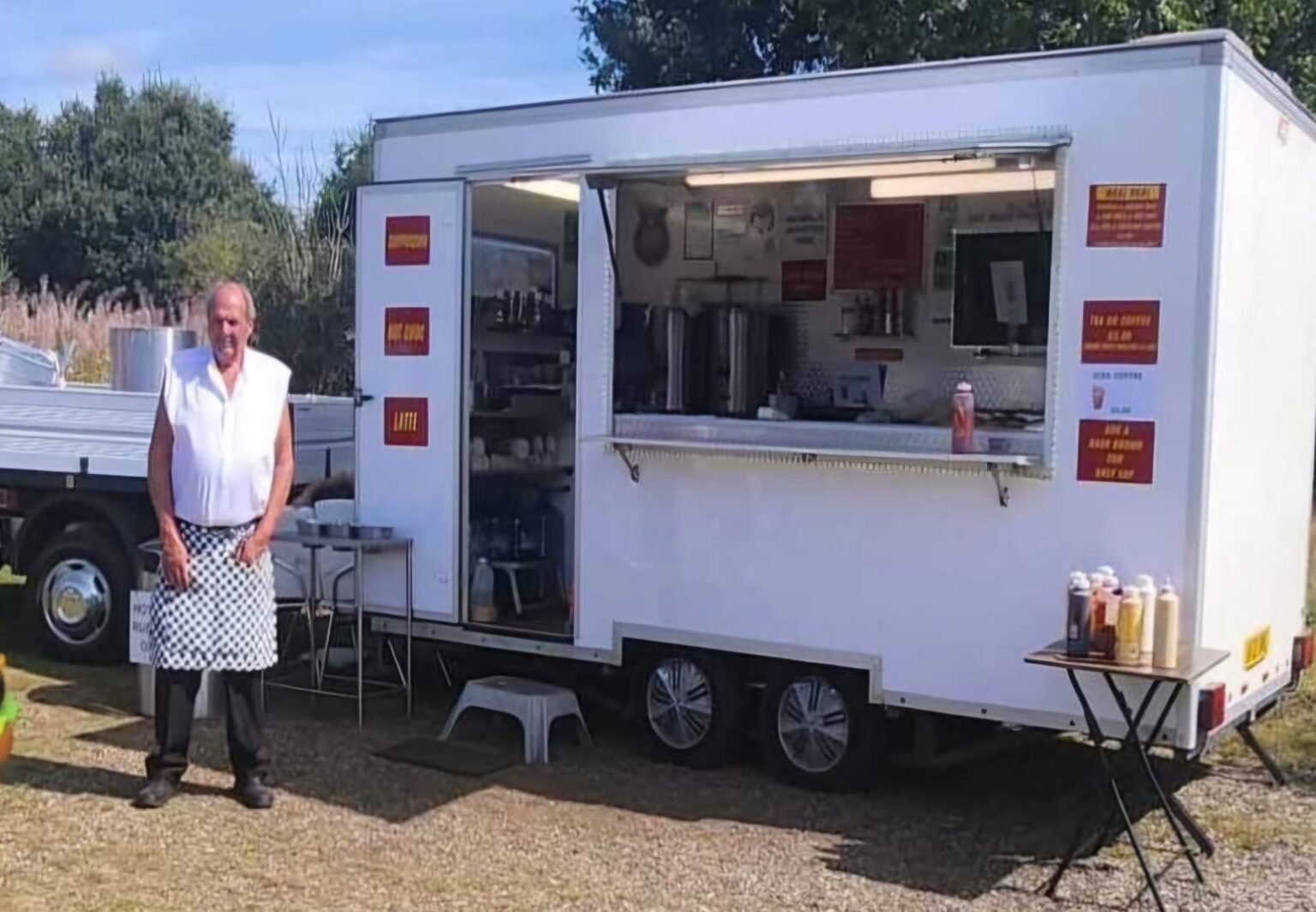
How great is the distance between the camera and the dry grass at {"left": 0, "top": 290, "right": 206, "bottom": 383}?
1458cm

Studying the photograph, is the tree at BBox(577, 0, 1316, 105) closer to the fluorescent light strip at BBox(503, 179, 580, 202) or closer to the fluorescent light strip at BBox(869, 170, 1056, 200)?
the fluorescent light strip at BBox(503, 179, 580, 202)

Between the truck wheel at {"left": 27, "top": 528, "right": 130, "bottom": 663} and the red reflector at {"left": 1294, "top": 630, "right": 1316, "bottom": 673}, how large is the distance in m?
5.39

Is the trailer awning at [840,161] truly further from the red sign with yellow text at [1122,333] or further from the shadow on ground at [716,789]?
the shadow on ground at [716,789]

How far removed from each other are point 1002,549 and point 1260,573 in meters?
1.08

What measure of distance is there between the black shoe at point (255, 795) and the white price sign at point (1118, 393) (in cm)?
310

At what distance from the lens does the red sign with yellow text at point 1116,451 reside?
498 centimetres

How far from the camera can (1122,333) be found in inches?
197

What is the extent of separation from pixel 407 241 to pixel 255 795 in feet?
7.93

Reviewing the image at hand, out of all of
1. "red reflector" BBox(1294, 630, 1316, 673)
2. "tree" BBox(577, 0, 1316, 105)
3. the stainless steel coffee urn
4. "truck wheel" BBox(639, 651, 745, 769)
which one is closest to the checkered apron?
"truck wheel" BBox(639, 651, 745, 769)

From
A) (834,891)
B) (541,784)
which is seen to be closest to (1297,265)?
(834,891)

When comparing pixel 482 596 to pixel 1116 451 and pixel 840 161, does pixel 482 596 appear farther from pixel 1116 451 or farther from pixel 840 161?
pixel 1116 451

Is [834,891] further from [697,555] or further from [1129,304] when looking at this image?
[1129,304]

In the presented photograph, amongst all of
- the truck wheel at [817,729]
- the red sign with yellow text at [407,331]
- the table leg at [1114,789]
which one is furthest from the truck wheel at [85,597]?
the table leg at [1114,789]

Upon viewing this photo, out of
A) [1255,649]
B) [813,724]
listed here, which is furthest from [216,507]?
[1255,649]
